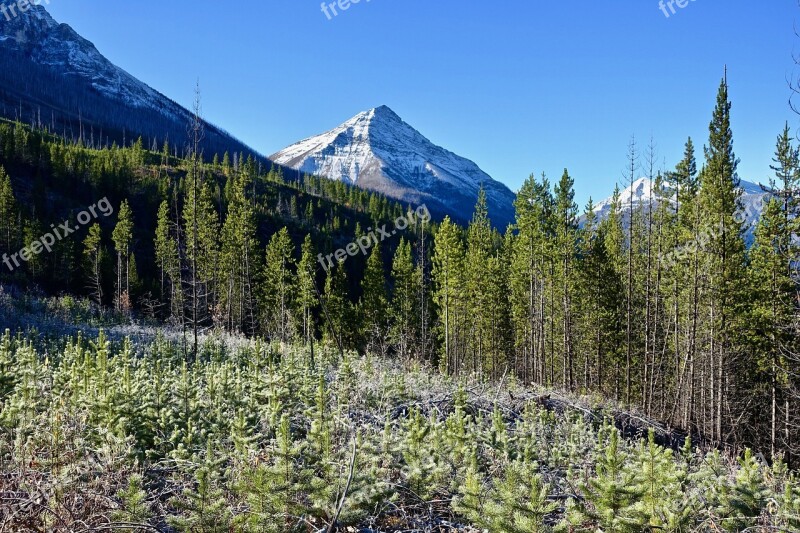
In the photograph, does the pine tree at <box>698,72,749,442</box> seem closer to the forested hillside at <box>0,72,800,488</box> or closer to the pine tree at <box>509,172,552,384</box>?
the forested hillside at <box>0,72,800,488</box>

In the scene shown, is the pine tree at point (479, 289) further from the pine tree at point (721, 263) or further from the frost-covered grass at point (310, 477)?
the frost-covered grass at point (310, 477)

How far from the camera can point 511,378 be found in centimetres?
1145

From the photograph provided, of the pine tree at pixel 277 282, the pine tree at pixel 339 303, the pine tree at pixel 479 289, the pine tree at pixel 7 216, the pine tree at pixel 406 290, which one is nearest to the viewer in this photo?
the pine tree at pixel 479 289

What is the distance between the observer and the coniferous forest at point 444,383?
321 cm

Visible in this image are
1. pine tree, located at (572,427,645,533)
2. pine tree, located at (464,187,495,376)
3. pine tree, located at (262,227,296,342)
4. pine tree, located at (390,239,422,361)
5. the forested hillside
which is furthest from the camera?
pine tree, located at (390,239,422,361)

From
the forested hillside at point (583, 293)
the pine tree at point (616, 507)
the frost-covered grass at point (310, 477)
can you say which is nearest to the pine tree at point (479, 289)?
the forested hillside at point (583, 293)

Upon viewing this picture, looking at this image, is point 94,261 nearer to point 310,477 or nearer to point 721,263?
point 721,263

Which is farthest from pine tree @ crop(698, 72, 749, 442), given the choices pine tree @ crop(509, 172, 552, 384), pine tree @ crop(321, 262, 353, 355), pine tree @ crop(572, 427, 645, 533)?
pine tree @ crop(321, 262, 353, 355)

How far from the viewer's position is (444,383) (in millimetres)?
9117

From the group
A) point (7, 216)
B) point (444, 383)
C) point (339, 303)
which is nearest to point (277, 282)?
point (339, 303)

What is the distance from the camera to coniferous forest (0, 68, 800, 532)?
126 inches

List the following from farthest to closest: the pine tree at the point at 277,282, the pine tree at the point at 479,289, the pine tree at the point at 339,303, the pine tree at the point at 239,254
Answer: the pine tree at the point at 339,303
the pine tree at the point at 239,254
the pine tree at the point at 277,282
the pine tree at the point at 479,289

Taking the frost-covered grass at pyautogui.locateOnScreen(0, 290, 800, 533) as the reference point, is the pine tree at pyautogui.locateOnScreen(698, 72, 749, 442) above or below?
above

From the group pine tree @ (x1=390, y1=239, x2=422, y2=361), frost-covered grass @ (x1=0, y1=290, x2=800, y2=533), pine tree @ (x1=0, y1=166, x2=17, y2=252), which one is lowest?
frost-covered grass @ (x1=0, y1=290, x2=800, y2=533)
